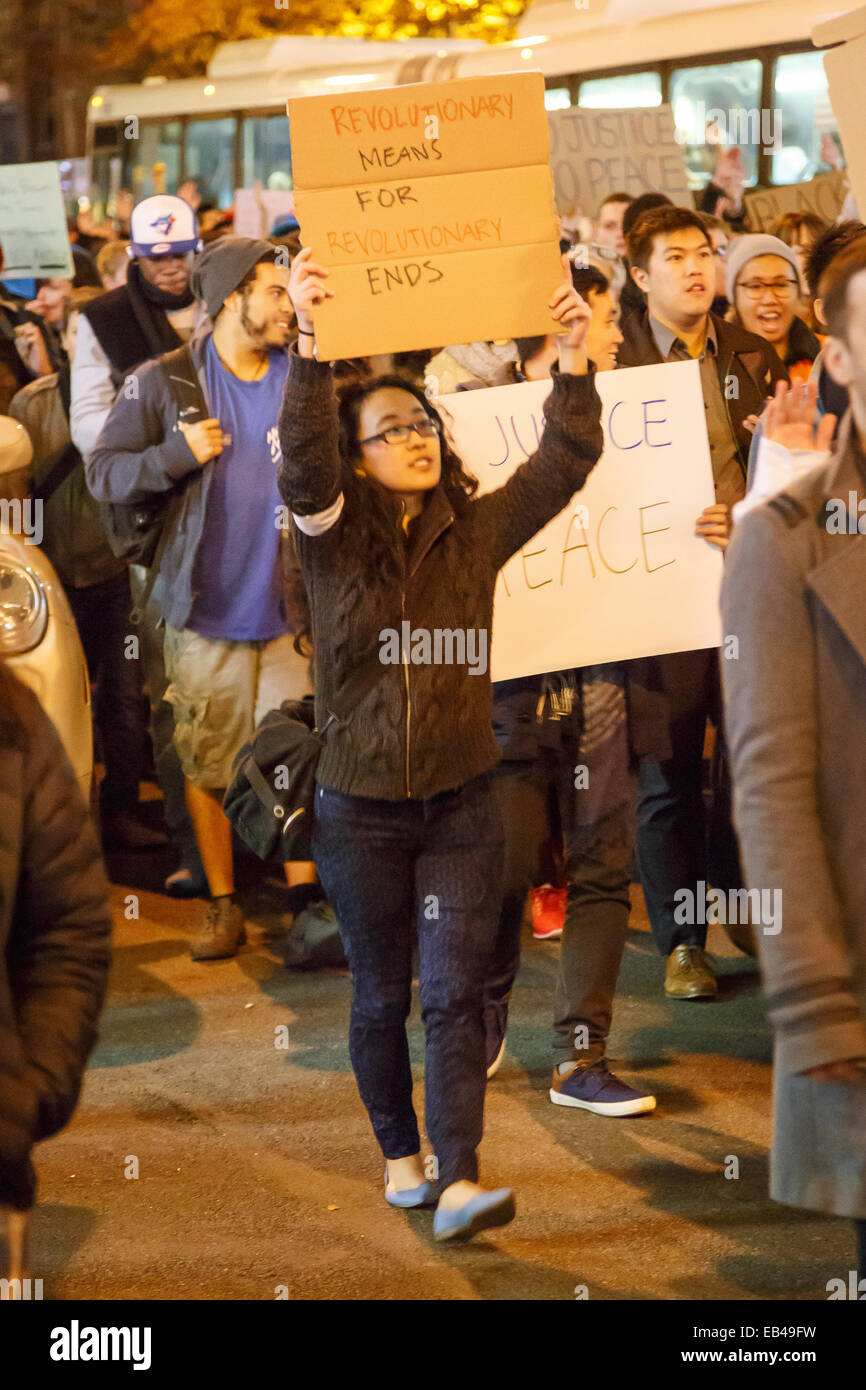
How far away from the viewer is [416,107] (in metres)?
3.45

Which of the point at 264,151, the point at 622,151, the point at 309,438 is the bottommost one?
the point at 309,438

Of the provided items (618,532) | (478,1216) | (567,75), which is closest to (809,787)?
(478,1216)

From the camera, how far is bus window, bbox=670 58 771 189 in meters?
15.4

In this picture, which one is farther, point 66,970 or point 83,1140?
point 83,1140

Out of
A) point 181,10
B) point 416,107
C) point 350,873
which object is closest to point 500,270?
point 416,107

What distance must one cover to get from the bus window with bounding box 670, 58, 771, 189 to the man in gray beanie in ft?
33.3

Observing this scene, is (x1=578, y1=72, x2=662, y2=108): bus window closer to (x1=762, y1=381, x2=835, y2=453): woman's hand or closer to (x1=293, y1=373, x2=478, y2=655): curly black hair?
(x1=293, y1=373, x2=478, y2=655): curly black hair

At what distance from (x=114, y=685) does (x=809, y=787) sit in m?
5.45

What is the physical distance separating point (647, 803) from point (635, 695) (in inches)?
29.0

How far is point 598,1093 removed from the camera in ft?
15.6

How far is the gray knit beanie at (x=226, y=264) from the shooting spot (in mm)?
5914

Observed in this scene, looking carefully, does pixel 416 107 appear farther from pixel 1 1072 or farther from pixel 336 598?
pixel 1 1072

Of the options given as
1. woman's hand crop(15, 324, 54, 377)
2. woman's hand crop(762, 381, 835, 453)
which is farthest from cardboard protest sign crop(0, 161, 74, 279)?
woman's hand crop(762, 381, 835, 453)

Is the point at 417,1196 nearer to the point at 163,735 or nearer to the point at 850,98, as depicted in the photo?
the point at 850,98
